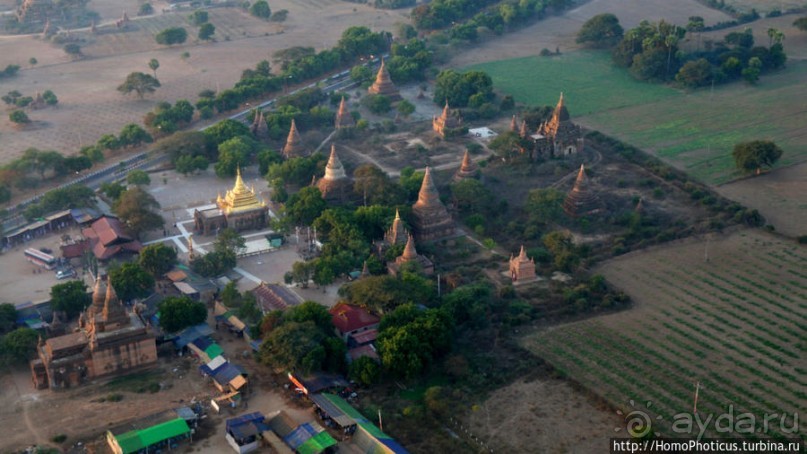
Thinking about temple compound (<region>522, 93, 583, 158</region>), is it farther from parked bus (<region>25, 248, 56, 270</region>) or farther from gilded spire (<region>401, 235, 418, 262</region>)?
parked bus (<region>25, 248, 56, 270</region>)

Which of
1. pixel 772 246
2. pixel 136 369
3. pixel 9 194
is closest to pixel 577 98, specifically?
pixel 772 246

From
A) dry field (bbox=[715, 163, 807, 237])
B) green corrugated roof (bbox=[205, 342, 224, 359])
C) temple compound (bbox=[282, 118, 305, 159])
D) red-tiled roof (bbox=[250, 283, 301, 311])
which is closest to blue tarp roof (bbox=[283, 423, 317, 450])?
green corrugated roof (bbox=[205, 342, 224, 359])

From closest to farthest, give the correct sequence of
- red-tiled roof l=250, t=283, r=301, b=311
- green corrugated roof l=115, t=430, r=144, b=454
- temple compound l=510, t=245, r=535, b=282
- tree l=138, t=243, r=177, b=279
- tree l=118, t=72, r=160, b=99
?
green corrugated roof l=115, t=430, r=144, b=454 → red-tiled roof l=250, t=283, r=301, b=311 → temple compound l=510, t=245, r=535, b=282 → tree l=138, t=243, r=177, b=279 → tree l=118, t=72, r=160, b=99

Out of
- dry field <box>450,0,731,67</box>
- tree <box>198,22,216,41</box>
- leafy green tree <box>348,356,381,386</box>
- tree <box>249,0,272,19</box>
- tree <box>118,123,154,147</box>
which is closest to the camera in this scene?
leafy green tree <box>348,356,381,386</box>

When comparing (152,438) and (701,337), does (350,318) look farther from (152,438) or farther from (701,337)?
(701,337)

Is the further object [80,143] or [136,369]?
[80,143]

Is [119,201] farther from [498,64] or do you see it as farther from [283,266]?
[498,64]

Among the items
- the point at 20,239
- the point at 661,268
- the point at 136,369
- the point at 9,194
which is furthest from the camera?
the point at 9,194

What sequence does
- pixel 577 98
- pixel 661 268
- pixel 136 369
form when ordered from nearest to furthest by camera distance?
pixel 136 369 → pixel 661 268 → pixel 577 98
